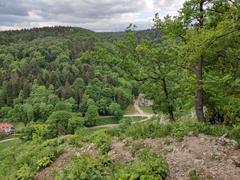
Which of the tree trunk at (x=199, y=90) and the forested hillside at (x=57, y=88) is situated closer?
the tree trunk at (x=199, y=90)

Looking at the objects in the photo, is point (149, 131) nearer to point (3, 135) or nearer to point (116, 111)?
point (3, 135)

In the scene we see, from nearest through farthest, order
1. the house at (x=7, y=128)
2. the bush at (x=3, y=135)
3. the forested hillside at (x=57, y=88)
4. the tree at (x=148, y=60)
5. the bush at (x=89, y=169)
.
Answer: the bush at (x=89, y=169) → the tree at (x=148, y=60) → the bush at (x=3, y=135) → the house at (x=7, y=128) → the forested hillside at (x=57, y=88)

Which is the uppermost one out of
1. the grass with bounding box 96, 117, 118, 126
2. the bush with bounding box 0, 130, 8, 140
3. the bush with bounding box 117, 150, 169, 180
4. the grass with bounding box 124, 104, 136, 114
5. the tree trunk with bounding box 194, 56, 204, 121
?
the tree trunk with bounding box 194, 56, 204, 121

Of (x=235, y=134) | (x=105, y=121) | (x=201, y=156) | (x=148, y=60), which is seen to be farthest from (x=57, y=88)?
(x=201, y=156)

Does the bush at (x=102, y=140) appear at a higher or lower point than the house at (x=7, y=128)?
higher

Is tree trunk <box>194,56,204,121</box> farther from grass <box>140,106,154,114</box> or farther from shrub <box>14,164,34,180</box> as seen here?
grass <box>140,106,154,114</box>

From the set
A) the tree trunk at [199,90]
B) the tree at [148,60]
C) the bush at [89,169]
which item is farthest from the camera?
the tree at [148,60]

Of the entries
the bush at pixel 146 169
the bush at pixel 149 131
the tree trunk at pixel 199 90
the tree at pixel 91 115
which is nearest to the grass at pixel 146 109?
the tree at pixel 91 115

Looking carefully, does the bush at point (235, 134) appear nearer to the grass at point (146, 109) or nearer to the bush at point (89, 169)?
the bush at point (89, 169)

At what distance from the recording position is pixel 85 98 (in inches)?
3465

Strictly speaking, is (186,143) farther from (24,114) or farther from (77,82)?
(77,82)

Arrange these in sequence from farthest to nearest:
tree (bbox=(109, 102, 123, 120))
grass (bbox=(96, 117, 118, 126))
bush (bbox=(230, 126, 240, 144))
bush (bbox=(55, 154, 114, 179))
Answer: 1. tree (bbox=(109, 102, 123, 120))
2. grass (bbox=(96, 117, 118, 126))
3. bush (bbox=(230, 126, 240, 144))
4. bush (bbox=(55, 154, 114, 179))

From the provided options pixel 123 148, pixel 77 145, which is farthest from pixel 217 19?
pixel 77 145

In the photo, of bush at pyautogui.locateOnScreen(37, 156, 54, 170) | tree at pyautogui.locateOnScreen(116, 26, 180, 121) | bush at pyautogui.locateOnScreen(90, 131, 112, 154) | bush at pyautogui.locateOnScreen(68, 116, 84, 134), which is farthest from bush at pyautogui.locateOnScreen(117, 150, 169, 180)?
bush at pyautogui.locateOnScreen(68, 116, 84, 134)
